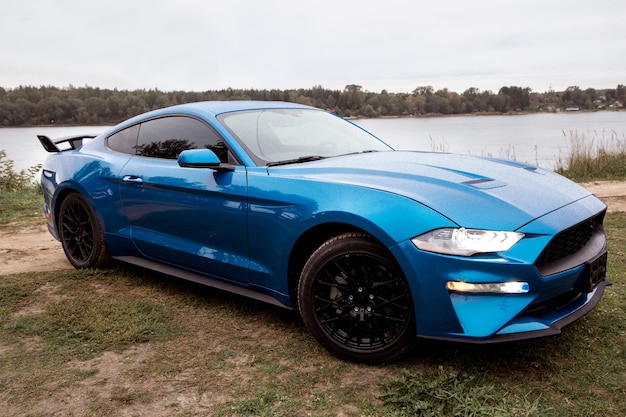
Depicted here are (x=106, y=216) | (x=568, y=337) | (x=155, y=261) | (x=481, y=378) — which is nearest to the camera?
(x=481, y=378)

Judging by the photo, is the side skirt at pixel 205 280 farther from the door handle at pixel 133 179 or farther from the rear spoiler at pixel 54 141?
the rear spoiler at pixel 54 141

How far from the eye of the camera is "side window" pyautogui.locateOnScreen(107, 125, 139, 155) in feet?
14.7

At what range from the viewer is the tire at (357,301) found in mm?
2842

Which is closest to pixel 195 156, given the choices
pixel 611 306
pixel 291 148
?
pixel 291 148

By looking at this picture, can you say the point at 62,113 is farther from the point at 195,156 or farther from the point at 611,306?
the point at 611,306

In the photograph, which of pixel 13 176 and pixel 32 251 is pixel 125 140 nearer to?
pixel 32 251

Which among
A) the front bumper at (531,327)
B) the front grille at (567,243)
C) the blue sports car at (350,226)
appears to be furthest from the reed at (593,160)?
the front bumper at (531,327)

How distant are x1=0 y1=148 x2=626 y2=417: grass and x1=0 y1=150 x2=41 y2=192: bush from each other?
9737 millimetres

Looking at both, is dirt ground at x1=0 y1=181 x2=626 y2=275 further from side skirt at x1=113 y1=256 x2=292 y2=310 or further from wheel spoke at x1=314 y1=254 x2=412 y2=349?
wheel spoke at x1=314 y1=254 x2=412 y2=349

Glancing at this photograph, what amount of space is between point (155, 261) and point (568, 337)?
290cm

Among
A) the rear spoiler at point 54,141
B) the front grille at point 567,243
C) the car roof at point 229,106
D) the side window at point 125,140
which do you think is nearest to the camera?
the front grille at point 567,243

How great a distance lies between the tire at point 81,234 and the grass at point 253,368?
67cm

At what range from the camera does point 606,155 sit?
42.5 feet

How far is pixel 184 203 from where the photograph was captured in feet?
12.4
